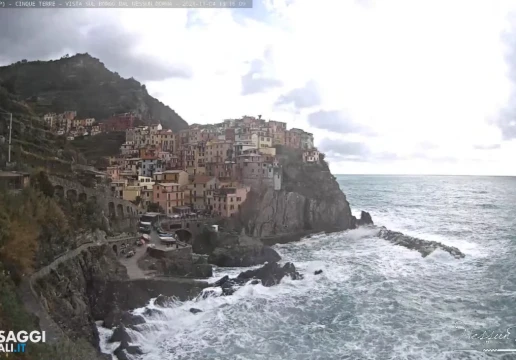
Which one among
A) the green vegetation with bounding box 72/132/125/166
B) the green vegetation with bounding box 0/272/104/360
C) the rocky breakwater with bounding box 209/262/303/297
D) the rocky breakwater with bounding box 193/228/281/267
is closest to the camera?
the green vegetation with bounding box 0/272/104/360

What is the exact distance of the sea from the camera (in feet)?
79.9

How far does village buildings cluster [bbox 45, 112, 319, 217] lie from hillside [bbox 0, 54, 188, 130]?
15319 mm

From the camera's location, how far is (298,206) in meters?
61.7

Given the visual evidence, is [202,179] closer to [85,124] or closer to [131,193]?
[131,193]

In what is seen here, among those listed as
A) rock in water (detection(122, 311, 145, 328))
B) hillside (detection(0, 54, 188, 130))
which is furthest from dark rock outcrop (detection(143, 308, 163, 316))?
hillside (detection(0, 54, 188, 130))

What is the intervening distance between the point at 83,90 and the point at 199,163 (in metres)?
66.2

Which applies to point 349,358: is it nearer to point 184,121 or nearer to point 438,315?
point 438,315

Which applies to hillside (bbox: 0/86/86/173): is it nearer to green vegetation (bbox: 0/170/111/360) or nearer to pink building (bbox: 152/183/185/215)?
green vegetation (bbox: 0/170/111/360)

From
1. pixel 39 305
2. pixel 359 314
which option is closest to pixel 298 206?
pixel 359 314

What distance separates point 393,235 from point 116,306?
40848 mm

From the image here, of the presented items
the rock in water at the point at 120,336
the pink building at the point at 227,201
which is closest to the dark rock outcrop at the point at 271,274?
the rock in water at the point at 120,336

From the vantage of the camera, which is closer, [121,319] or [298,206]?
[121,319]

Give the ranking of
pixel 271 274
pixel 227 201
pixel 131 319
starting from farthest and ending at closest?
pixel 227 201 → pixel 271 274 → pixel 131 319

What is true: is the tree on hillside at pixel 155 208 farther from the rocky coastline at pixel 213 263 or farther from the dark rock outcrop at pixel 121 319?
the dark rock outcrop at pixel 121 319
